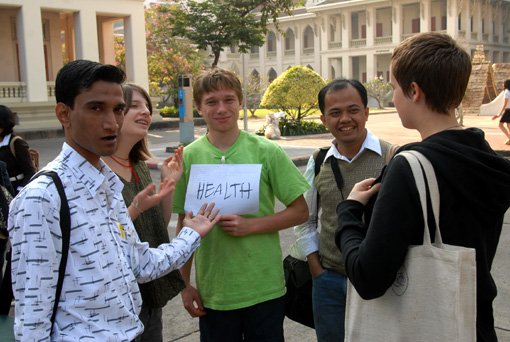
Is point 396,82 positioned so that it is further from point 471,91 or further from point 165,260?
point 471,91

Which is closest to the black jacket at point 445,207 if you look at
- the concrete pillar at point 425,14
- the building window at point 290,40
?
the concrete pillar at point 425,14

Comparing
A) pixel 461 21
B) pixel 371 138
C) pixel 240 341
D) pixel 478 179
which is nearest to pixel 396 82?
pixel 478 179

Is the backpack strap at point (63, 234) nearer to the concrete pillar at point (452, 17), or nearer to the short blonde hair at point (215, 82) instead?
the short blonde hair at point (215, 82)

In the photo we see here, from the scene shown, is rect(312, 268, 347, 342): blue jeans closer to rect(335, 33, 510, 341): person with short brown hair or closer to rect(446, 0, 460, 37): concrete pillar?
A: rect(335, 33, 510, 341): person with short brown hair

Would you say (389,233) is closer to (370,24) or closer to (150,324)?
(150,324)

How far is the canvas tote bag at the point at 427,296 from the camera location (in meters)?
1.43

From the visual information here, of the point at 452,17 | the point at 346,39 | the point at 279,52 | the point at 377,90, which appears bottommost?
the point at 377,90

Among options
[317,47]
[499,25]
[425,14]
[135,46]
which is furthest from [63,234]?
[499,25]

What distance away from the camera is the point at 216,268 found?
2494 millimetres

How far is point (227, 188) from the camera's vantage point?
245cm

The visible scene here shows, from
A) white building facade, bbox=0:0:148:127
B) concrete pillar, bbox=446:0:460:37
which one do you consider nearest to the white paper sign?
white building facade, bbox=0:0:148:127

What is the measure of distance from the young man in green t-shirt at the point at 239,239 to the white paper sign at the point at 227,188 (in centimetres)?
2

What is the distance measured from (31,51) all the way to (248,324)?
75.9 ft

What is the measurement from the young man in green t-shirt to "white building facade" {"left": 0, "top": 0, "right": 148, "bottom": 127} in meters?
21.5
